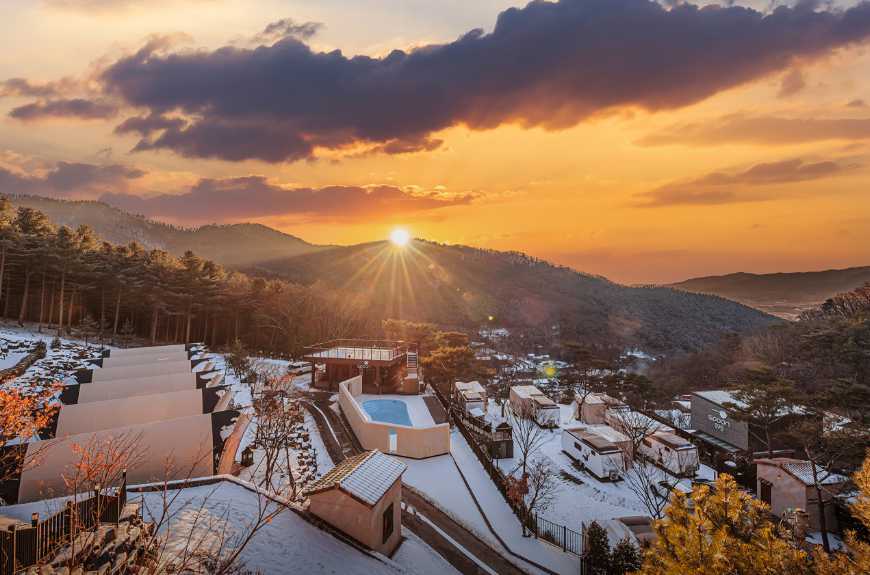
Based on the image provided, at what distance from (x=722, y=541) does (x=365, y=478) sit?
735 centimetres

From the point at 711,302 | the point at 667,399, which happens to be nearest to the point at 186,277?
the point at 667,399

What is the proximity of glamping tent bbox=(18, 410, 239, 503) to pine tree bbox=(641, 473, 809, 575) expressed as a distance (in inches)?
396

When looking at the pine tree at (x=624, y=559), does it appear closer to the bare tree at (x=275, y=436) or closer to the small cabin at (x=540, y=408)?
the bare tree at (x=275, y=436)

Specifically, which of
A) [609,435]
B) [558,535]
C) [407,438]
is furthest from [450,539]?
[609,435]

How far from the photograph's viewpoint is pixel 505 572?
36.7 feet

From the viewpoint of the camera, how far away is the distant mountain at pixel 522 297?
3273 inches

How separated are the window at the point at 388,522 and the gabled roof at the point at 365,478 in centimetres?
62

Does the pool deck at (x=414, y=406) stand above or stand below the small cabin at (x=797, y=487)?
above

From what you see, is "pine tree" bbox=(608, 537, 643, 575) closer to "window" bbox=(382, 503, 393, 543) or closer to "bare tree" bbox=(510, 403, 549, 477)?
"window" bbox=(382, 503, 393, 543)

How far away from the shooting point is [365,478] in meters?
10.3

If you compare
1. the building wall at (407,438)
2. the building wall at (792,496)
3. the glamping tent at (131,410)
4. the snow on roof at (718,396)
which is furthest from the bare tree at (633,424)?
the glamping tent at (131,410)

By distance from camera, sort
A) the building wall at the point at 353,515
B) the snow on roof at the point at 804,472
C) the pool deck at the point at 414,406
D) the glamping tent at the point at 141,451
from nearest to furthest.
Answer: the building wall at the point at 353,515, the glamping tent at the point at 141,451, the snow on roof at the point at 804,472, the pool deck at the point at 414,406

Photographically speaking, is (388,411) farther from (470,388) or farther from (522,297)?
(522,297)

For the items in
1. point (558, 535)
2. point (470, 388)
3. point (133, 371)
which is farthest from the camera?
point (470, 388)
